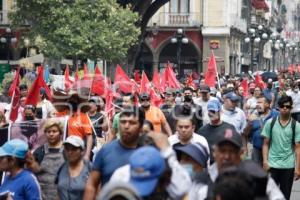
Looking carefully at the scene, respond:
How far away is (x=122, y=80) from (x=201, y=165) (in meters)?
13.0

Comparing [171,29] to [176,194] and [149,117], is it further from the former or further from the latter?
[176,194]

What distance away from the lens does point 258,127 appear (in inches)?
428

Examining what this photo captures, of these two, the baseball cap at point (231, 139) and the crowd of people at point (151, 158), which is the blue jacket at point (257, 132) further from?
the baseball cap at point (231, 139)

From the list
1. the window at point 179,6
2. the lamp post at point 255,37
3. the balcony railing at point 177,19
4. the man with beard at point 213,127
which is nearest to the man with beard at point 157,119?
the man with beard at point 213,127

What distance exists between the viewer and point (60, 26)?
1247 inches

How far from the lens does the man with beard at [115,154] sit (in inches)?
245

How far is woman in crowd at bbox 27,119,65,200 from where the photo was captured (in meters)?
7.44

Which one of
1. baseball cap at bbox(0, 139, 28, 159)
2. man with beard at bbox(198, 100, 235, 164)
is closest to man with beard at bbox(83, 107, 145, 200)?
baseball cap at bbox(0, 139, 28, 159)

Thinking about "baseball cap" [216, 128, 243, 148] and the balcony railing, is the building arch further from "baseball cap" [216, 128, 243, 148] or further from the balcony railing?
"baseball cap" [216, 128, 243, 148]

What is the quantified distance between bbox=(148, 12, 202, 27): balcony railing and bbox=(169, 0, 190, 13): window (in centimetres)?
32

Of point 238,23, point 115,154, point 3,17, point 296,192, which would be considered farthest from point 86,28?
point 115,154

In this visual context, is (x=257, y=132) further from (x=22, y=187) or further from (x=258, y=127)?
(x=22, y=187)

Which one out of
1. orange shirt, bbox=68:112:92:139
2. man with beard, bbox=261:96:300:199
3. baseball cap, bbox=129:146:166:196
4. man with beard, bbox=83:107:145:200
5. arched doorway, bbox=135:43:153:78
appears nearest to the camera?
baseball cap, bbox=129:146:166:196

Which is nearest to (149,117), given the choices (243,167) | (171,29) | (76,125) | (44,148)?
(76,125)
